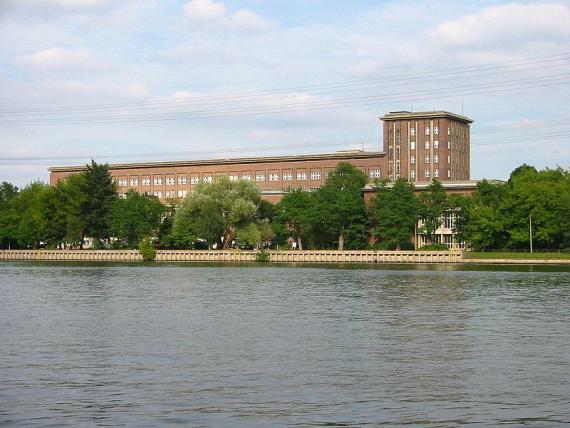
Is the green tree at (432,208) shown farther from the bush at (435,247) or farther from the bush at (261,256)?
the bush at (261,256)

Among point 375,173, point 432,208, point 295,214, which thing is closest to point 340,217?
point 295,214

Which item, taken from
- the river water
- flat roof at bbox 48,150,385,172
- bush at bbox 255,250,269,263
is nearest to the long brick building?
flat roof at bbox 48,150,385,172

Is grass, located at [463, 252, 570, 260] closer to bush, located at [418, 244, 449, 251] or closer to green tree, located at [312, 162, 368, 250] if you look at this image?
bush, located at [418, 244, 449, 251]

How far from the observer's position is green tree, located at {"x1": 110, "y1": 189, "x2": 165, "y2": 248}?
139 metres

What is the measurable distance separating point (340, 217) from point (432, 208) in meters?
12.8

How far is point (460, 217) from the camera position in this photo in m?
130

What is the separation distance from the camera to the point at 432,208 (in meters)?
129

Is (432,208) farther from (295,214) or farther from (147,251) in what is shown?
(147,251)

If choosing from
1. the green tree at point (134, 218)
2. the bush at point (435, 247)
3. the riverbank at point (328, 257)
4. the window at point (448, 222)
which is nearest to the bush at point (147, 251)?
the riverbank at point (328, 257)

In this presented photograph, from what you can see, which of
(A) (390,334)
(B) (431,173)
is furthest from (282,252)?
(A) (390,334)

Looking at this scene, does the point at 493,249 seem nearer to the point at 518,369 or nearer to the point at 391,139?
the point at 391,139

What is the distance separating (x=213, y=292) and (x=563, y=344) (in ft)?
102

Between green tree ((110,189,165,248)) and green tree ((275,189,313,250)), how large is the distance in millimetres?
19190

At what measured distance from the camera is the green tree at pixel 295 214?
441ft
